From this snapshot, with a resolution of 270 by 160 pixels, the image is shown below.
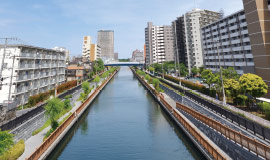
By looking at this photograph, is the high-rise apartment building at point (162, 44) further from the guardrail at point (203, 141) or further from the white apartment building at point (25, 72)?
the guardrail at point (203, 141)

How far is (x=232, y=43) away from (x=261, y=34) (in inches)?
1014

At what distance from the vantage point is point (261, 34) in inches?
1459

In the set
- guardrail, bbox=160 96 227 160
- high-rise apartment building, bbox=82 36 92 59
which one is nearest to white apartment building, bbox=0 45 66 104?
guardrail, bbox=160 96 227 160

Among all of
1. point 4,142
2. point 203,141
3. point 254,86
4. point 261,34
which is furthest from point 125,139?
point 261,34

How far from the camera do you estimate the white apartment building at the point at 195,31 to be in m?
90.2

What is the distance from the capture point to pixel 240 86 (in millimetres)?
27172

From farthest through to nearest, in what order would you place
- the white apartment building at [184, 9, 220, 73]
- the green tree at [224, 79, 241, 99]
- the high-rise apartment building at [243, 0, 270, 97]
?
the white apartment building at [184, 9, 220, 73]
the high-rise apartment building at [243, 0, 270, 97]
the green tree at [224, 79, 241, 99]

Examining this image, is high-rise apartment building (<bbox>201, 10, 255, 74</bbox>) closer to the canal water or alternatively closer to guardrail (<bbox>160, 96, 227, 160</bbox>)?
guardrail (<bbox>160, 96, 227, 160</bbox>)

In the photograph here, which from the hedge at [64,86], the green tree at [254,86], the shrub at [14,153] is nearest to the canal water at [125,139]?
the shrub at [14,153]

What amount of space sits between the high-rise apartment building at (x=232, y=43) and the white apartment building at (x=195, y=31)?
13551mm

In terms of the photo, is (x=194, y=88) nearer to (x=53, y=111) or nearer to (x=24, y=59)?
(x=53, y=111)

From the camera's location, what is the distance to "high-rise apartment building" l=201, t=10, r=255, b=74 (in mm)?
55281

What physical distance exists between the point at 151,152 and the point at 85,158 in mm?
7985

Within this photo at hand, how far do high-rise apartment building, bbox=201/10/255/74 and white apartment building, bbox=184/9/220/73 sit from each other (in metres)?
13.6
